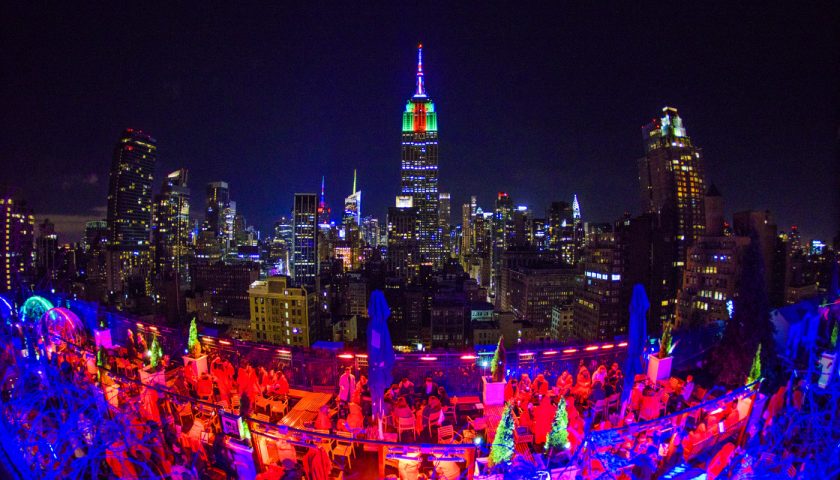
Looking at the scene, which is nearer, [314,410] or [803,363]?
[314,410]

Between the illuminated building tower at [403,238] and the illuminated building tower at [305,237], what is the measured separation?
Result: 23898 mm

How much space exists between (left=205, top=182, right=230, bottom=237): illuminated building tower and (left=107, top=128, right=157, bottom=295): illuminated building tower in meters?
42.0

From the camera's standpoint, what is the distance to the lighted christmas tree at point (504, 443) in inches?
211

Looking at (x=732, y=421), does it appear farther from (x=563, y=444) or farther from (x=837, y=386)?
(x=563, y=444)

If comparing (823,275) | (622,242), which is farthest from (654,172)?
(622,242)

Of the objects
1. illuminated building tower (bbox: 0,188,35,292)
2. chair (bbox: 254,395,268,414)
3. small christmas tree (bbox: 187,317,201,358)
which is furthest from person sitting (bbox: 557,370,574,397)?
illuminated building tower (bbox: 0,188,35,292)

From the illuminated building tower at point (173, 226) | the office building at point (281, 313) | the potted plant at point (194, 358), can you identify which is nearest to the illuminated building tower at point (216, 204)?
the illuminated building tower at point (173, 226)

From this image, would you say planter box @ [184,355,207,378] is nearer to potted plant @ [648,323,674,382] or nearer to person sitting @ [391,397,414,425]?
person sitting @ [391,397,414,425]

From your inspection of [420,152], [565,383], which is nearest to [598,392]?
[565,383]

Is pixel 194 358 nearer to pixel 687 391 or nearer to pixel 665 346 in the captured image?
pixel 665 346

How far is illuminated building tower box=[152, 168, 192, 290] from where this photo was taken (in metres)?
92.4

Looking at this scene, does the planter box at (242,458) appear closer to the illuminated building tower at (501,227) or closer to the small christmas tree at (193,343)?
the small christmas tree at (193,343)

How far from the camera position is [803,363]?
343 inches

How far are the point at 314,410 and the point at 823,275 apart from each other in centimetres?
5880
